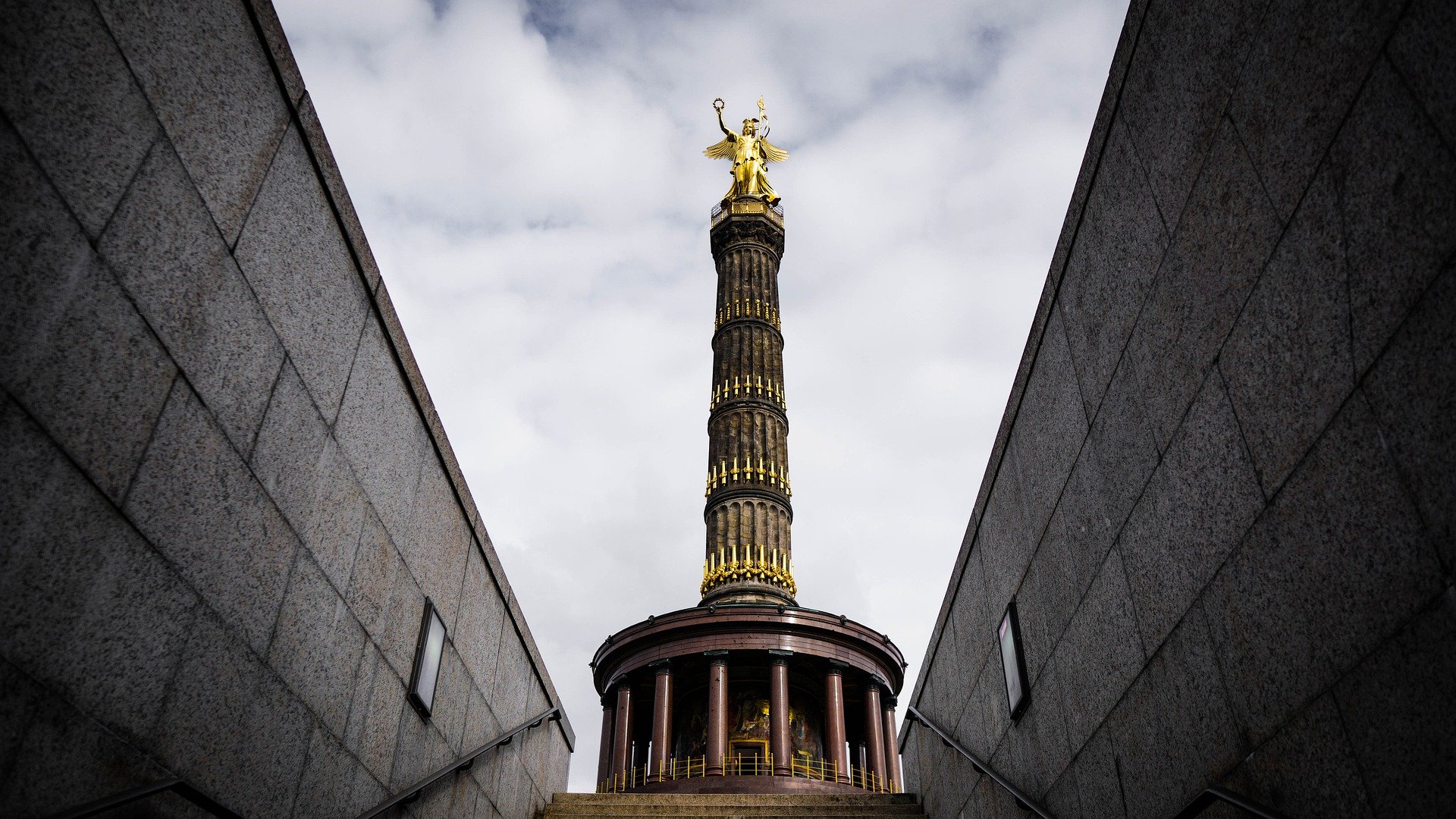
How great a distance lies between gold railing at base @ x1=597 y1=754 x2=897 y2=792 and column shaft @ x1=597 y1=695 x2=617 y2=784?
386mm

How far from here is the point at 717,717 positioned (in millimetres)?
21109

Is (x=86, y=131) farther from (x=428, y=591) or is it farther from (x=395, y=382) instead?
(x=428, y=591)

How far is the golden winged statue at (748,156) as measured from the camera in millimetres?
38156

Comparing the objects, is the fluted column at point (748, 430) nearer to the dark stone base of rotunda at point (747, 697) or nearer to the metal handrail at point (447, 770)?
the dark stone base of rotunda at point (747, 697)

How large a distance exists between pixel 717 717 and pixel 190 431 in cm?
1796

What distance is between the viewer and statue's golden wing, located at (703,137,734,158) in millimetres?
39938

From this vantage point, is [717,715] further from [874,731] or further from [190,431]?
[190,431]

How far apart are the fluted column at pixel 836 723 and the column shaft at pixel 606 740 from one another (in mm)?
4686

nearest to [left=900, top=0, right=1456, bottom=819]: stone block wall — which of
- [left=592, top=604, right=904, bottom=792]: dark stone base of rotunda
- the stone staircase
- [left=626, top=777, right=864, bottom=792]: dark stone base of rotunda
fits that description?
the stone staircase

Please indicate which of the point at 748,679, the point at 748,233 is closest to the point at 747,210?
the point at 748,233

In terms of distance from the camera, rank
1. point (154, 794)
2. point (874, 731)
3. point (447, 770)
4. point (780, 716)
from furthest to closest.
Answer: point (874, 731)
point (780, 716)
point (447, 770)
point (154, 794)

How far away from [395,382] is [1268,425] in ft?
17.0

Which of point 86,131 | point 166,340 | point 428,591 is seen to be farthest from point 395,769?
point 86,131

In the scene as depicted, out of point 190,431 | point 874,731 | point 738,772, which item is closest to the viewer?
point 190,431
